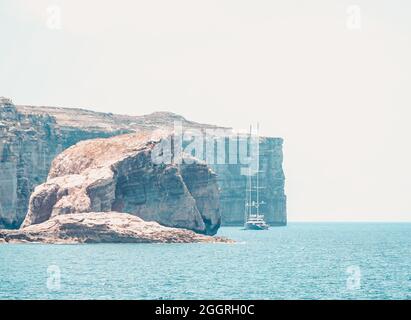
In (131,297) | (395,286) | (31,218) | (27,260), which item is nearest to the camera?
(131,297)

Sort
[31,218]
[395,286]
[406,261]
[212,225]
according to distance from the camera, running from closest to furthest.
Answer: [395,286], [406,261], [31,218], [212,225]

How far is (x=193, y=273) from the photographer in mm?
88938

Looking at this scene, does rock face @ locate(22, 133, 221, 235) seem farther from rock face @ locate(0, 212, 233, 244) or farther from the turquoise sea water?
the turquoise sea water

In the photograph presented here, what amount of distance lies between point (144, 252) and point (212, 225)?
46.6 m

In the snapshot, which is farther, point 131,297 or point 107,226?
point 107,226

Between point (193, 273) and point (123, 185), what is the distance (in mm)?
59537

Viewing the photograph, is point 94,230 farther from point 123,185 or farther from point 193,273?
point 193,273

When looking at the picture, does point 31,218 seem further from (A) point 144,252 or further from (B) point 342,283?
(B) point 342,283

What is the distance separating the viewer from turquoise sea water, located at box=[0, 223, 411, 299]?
70.6 m

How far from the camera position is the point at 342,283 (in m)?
79.9

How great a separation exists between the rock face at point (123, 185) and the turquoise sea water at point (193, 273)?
1264 centimetres

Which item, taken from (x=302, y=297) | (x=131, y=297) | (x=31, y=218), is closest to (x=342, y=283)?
(x=302, y=297)

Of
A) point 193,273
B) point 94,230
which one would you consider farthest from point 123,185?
point 193,273

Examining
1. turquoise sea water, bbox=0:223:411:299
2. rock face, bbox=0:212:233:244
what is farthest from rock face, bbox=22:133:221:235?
turquoise sea water, bbox=0:223:411:299
